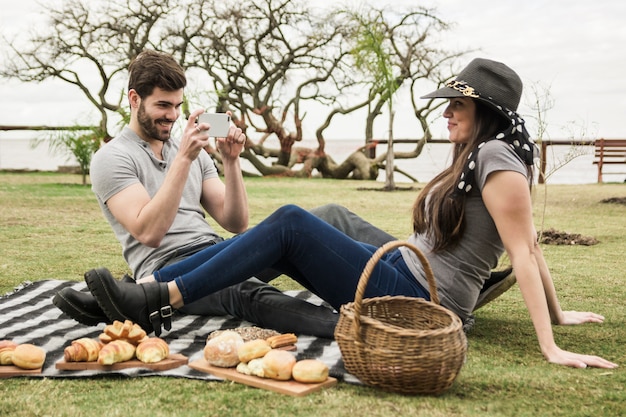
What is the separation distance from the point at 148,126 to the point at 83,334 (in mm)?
894

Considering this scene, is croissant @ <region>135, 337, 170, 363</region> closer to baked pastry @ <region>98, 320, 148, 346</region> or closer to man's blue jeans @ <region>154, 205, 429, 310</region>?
baked pastry @ <region>98, 320, 148, 346</region>

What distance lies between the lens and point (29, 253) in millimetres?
5309

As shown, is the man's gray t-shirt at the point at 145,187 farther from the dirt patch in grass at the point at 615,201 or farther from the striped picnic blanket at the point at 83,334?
the dirt patch in grass at the point at 615,201

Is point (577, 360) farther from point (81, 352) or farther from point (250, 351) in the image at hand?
point (81, 352)

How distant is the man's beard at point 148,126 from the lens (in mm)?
3119

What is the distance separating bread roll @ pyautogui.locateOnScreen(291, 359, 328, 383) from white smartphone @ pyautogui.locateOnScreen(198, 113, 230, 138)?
1.14 meters

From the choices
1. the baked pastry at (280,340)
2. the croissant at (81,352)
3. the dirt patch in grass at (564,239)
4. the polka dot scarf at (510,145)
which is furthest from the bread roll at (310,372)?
the dirt patch in grass at (564,239)

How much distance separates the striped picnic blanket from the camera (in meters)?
2.37

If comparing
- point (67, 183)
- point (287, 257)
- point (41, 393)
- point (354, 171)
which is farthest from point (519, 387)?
point (354, 171)

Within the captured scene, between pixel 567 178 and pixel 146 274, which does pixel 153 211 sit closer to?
pixel 146 274

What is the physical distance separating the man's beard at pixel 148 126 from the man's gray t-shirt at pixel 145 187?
0.05 metres

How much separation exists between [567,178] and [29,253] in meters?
14.3

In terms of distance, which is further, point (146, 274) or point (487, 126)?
point (146, 274)

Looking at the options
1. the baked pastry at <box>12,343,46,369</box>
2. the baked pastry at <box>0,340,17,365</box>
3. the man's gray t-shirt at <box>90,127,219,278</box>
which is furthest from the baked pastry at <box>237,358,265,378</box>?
the man's gray t-shirt at <box>90,127,219,278</box>
